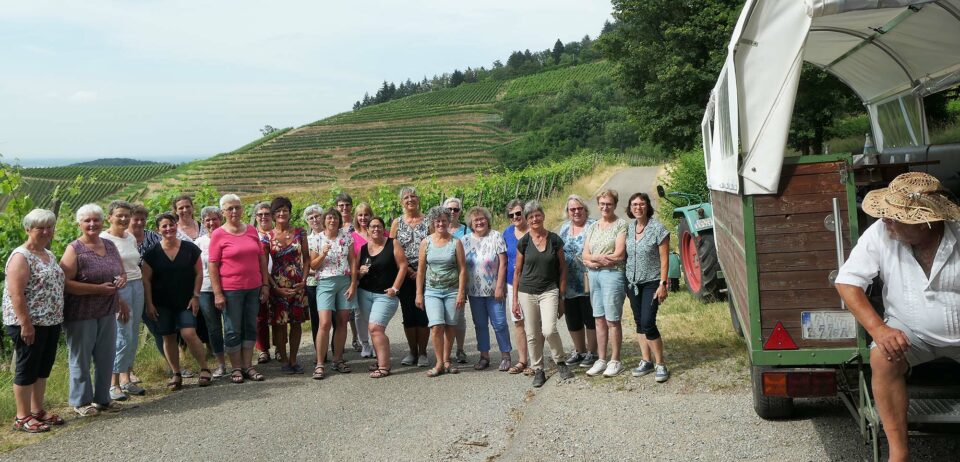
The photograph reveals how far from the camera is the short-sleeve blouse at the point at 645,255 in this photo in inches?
266

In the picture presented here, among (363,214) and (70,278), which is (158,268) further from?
(363,214)

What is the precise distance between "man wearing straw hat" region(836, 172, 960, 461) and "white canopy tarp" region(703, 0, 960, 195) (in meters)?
0.55

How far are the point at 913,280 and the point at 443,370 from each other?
178 inches

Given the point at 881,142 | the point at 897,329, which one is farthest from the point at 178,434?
the point at 881,142

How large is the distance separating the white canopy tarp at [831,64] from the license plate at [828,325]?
69 centimetres

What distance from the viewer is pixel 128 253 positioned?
688 cm

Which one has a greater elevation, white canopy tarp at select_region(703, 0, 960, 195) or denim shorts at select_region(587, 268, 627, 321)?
white canopy tarp at select_region(703, 0, 960, 195)

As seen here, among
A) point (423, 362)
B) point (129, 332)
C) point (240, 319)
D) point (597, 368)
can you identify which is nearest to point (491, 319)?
point (423, 362)

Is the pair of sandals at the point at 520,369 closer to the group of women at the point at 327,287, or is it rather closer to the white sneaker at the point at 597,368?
the group of women at the point at 327,287

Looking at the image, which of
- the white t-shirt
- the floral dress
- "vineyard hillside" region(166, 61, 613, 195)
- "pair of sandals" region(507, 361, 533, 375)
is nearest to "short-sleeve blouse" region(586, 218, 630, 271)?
"pair of sandals" region(507, 361, 533, 375)

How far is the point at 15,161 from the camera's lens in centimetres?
901

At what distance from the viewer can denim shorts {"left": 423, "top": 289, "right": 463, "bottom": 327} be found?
7.45 m

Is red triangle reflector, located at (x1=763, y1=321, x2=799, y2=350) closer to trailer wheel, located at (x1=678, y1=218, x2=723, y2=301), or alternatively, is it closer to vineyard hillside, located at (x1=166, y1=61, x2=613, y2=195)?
trailer wheel, located at (x1=678, y1=218, x2=723, y2=301)

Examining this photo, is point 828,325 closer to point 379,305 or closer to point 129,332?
point 379,305
